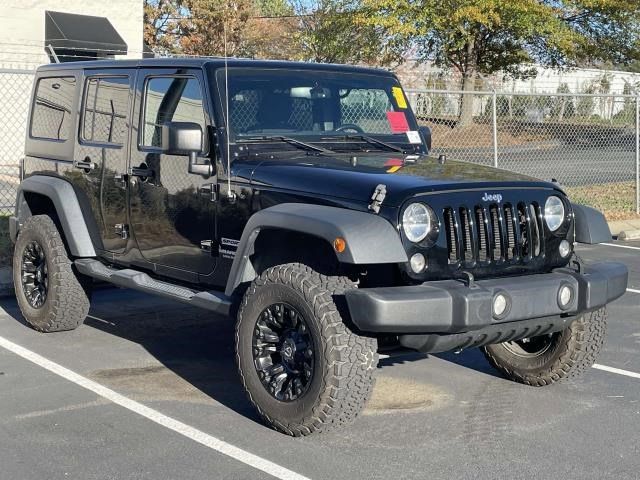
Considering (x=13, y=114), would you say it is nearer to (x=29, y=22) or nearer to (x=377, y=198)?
(x=29, y=22)

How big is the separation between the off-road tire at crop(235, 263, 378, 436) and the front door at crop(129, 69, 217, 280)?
0.93 meters

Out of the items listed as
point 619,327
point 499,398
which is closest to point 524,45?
point 619,327

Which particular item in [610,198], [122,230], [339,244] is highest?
[339,244]

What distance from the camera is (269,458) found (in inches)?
186

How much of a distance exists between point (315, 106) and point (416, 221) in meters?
1.59

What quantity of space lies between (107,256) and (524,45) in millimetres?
28817

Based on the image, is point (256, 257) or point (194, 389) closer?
point (256, 257)

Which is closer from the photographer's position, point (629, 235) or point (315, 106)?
point (315, 106)

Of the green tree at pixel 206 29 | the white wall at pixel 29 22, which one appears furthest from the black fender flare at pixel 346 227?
the green tree at pixel 206 29

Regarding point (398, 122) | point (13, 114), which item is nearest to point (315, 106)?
point (398, 122)

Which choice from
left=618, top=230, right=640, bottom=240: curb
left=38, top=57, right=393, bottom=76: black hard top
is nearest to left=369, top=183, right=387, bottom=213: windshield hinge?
left=38, top=57, right=393, bottom=76: black hard top

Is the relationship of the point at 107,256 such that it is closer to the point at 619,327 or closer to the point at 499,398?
the point at 499,398

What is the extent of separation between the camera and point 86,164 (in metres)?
6.79

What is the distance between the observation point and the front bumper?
4590mm
